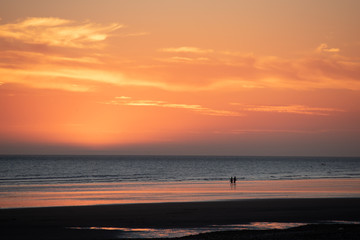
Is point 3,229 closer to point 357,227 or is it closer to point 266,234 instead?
point 266,234

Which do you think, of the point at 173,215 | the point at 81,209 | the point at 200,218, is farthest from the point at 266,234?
the point at 81,209

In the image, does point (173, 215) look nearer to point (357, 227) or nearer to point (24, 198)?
point (357, 227)

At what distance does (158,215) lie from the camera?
102ft

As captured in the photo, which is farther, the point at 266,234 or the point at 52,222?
the point at 52,222

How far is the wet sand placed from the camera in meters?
25.7

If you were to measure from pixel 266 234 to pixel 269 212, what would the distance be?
37.6 feet

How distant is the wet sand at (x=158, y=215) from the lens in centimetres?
2569

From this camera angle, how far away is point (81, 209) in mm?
34031

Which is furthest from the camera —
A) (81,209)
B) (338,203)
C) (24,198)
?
(24,198)

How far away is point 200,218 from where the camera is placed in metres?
29.7

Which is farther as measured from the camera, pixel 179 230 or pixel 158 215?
pixel 158 215

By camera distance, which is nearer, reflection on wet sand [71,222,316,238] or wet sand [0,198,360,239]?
reflection on wet sand [71,222,316,238]

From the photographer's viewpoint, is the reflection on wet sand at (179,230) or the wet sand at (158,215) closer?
the reflection on wet sand at (179,230)

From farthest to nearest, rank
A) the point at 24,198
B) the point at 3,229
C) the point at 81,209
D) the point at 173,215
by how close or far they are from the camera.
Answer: the point at 24,198, the point at 81,209, the point at 173,215, the point at 3,229
